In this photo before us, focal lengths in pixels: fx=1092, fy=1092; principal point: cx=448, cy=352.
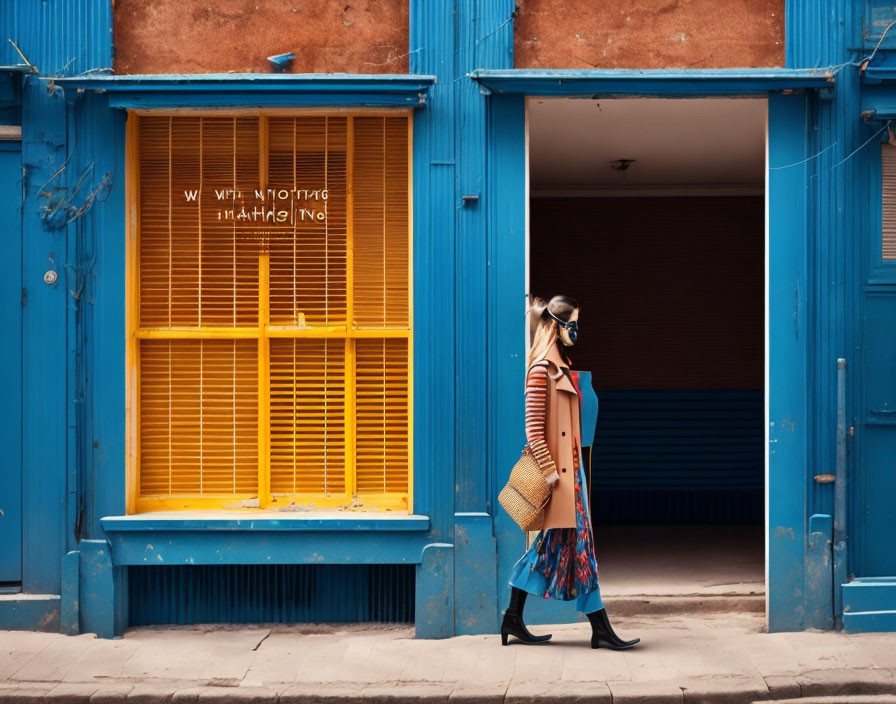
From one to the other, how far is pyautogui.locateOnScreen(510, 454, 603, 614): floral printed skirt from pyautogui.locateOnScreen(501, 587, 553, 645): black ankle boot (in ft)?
0.46

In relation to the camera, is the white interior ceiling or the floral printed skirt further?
the white interior ceiling

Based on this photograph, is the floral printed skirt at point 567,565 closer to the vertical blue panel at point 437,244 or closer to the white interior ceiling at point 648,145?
the vertical blue panel at point 437,244

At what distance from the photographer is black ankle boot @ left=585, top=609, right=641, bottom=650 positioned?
6.93 metres

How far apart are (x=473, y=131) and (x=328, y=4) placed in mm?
1376

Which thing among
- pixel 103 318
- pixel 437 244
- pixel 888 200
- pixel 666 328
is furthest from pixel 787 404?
pixel 103 318

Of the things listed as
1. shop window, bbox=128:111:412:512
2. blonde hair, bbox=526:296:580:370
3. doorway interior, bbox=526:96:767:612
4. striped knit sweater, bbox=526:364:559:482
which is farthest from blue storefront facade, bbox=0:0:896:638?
doorway interior, bbox=526:96:767:612

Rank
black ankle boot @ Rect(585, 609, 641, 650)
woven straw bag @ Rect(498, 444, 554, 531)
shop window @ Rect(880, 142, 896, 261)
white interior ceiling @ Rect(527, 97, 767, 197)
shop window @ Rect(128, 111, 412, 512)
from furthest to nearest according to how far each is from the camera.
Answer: white interior ceiling @ Rect(527, 97, 767, 197), shop window @ Rect(128, 111, 412, 512), shop window @ Rect(880, 142, 896, 261), black ankle boot @ Rect(585, 609, 641, 650), woven straw bag @ Rect(498, 444, 554, 531)

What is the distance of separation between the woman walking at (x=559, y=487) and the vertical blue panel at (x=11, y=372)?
347 centimetres

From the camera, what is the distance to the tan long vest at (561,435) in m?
6.78

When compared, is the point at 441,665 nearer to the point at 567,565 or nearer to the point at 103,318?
the point at 567,565

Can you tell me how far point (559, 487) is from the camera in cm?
678

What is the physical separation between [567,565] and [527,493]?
0.59 meters

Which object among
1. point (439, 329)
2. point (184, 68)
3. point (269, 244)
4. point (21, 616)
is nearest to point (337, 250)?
point (269, 244)

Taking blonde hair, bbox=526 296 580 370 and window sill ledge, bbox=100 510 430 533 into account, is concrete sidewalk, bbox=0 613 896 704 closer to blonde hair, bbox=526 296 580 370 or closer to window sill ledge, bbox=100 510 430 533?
window sill ledge, bbox=100 510 430 533
